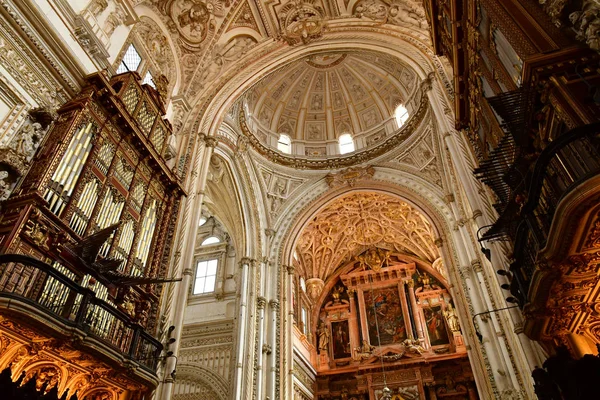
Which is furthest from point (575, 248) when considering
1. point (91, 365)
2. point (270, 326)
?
point (270, 326)

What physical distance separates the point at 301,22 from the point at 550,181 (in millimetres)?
13779

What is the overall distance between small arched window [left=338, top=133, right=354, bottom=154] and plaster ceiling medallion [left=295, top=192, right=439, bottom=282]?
2.60 m

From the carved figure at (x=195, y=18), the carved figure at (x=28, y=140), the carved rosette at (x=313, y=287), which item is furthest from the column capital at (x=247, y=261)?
the carved figure at (x=28, y=140)

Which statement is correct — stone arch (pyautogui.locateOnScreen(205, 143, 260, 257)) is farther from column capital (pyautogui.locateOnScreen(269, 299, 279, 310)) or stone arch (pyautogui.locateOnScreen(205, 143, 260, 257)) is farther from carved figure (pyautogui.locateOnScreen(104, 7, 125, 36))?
carved figure (pyautogui.locateOnScreen(104, 7, 125, 36))

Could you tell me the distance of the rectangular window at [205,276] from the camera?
19.9m

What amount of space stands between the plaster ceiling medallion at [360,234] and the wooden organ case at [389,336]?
0.78 meters

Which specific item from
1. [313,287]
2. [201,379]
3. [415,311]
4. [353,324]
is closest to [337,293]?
[313,287]

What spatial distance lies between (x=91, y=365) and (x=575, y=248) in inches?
294

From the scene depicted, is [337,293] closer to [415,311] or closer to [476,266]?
[415,311]

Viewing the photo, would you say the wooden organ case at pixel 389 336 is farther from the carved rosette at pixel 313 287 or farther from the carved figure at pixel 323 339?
the carved rosette at pixel 313 287

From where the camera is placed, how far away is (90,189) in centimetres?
795

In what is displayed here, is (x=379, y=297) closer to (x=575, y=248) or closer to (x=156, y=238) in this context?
(x=156, y=238)

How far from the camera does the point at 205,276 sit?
20500mm

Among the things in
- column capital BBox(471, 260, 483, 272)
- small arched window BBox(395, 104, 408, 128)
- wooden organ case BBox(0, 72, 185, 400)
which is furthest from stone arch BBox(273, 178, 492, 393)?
wooden organ case BBox(0, 72, 185, 400)
